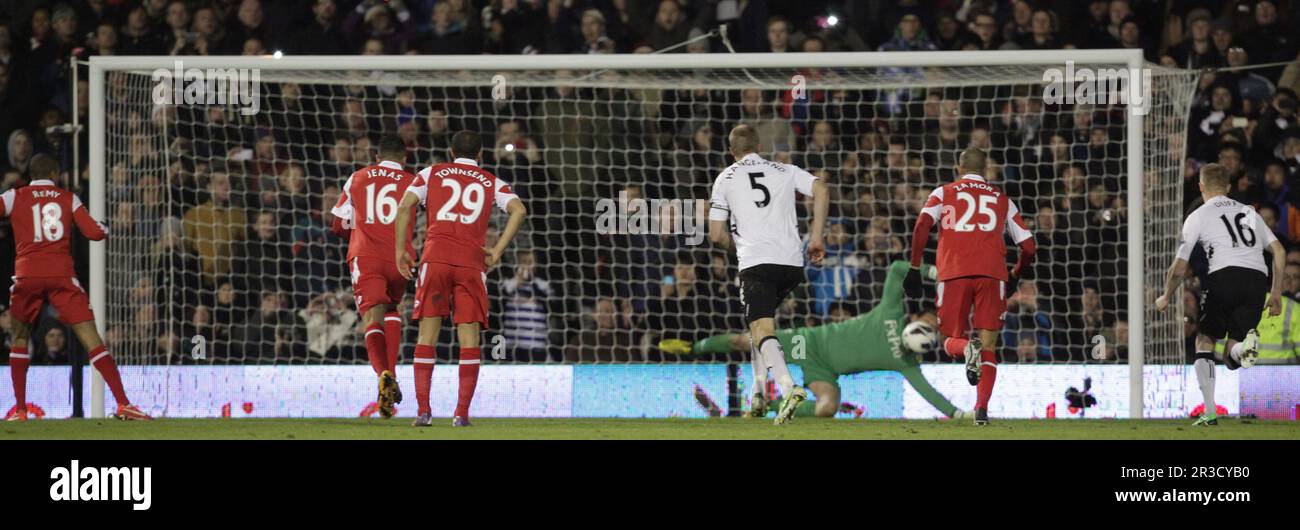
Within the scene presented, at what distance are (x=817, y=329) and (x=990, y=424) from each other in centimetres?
244

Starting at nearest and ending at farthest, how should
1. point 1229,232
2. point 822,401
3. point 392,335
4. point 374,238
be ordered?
point 1229,232
point 374,238
point 392,335
point 822,401

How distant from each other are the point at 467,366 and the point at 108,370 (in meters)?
2.59

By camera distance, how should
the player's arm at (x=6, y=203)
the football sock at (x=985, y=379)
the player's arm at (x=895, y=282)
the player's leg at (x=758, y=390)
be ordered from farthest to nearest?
the player's arm at (x=895, y=282), the player's arm at (x=6, y=203), the football sock at (x=985, y=379), the player's leg at (x=758, y=390)

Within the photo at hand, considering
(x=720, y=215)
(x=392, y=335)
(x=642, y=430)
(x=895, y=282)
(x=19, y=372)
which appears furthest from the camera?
(x=895, y=282)

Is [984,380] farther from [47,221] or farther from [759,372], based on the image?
[47,221]

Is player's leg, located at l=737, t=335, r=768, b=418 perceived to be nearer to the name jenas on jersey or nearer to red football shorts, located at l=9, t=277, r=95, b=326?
the name jenas on jersey

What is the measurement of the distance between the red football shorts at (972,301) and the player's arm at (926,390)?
6.24 ft

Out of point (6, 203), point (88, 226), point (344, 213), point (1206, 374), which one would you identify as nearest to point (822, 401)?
point (1206, 374)

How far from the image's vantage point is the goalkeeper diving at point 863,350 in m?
11.3

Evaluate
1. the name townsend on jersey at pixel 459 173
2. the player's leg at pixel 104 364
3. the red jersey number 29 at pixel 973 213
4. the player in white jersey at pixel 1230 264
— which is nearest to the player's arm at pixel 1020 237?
the red jersey number 29 at pixel 973 213

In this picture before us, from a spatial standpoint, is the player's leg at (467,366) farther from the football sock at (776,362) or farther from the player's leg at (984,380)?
the player's leg at (984,380)

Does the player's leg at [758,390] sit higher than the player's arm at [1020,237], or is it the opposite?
the player's arm at [1020,237]

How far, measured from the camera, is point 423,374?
28.4ft
